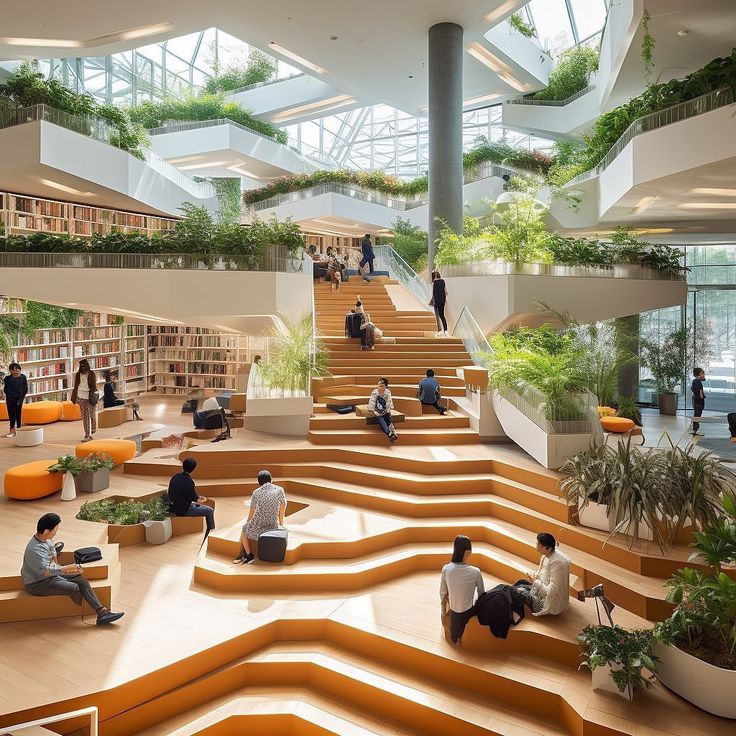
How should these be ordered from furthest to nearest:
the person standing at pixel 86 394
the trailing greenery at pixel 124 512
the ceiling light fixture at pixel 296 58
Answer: the ceiling light fixture at pixel 296 58 < the person standing at pixel 86 394 < the trailing greenery at pixel 124 512

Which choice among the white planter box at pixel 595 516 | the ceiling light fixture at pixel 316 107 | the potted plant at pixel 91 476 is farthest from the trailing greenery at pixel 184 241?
the ceiling light fixture at pixel 316 107

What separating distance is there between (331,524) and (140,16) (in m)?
13.3

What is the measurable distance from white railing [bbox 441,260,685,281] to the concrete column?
2946mm

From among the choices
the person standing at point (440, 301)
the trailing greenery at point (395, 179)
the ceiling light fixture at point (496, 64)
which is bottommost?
the person standing at point (440, 301)

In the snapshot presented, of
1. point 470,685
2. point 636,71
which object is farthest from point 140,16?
point 470,685

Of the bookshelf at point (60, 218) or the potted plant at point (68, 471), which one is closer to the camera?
the potted plant at point (68, 471)

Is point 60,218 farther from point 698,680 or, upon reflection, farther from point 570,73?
point 570,73

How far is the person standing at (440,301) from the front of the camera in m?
13.2

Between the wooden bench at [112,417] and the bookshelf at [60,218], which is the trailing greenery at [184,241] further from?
the wooden bench at [112,417]

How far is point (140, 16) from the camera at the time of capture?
47.5 feet

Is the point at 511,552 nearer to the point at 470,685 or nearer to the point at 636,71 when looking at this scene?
the point at 470,685

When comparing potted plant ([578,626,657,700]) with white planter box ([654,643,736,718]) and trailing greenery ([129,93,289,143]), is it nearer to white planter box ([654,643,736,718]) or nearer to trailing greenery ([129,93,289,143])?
white planter box ([654,643,736,718])

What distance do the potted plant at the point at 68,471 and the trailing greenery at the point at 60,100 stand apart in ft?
29.1

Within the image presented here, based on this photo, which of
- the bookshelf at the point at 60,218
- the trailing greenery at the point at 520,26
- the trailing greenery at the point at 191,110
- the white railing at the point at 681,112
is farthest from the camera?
the trailing greenery at the point at 191,110
